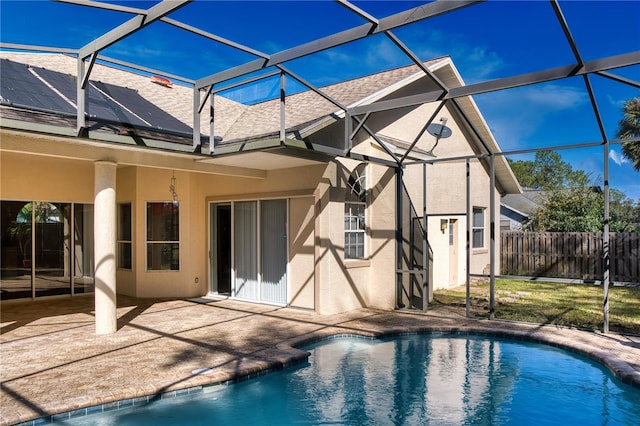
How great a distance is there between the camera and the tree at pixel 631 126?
21.1 m

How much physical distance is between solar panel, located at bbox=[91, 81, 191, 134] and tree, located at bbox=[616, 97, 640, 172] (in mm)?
20461

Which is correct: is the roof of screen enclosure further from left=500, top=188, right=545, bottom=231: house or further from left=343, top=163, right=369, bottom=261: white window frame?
left=500, top=188, right=545, bottom=231: house

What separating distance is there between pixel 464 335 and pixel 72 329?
24.3 ft

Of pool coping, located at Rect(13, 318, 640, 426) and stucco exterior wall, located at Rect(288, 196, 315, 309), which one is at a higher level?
stucco exterior wall, located at Rect(288, 196, 315, 309)

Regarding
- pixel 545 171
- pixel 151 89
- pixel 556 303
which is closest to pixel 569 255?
pixel 556 303

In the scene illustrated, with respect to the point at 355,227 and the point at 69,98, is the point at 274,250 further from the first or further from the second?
the point at 69,98

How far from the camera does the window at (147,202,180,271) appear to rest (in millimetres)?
12211

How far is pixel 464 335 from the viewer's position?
8.75 m

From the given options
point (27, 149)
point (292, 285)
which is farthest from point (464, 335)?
point (27, 149)

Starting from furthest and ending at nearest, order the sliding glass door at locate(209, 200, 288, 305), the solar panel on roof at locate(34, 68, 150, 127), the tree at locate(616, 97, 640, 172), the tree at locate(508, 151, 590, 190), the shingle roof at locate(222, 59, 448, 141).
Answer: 1. the tree at locate(508, 151, 590, 190)
2. the tree at locate(616, 97, 640, 172)
3. the sliding glass door at locate(209, 200, 288, 305)
4. the shingle roof at locate(222, 59, 448, 141)
5. the solar panel on roof at locate(34, 68, 150, 127)

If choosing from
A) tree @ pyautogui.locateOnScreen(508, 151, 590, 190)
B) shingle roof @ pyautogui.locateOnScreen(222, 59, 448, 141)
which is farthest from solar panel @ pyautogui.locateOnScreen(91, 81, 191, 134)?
tree @ pyautogui.locateOnScreen(508, 151, 590, 190)

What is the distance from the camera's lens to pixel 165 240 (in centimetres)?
1223

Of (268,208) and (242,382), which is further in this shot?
(268,208)

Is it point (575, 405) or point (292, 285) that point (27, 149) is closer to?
point (292, 285)
